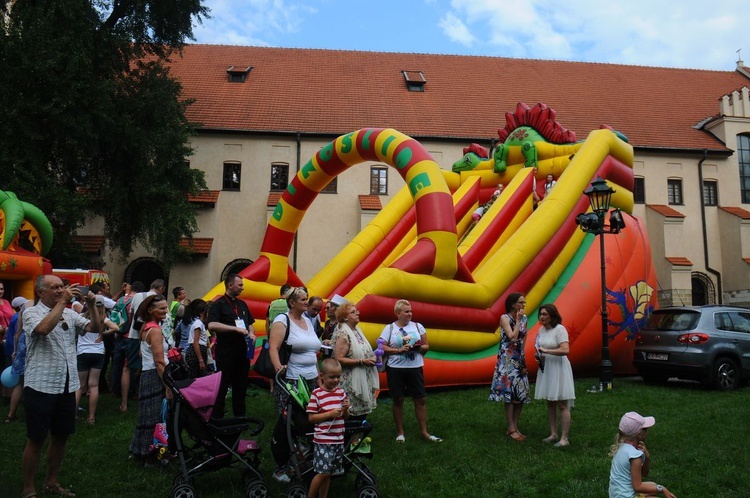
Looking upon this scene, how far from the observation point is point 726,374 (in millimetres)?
9930

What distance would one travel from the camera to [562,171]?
12.3m

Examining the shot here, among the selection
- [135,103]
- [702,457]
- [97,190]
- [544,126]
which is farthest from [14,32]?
[702,457]

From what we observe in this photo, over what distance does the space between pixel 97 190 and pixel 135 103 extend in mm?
3065

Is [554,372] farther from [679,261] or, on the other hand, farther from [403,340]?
[679,261]

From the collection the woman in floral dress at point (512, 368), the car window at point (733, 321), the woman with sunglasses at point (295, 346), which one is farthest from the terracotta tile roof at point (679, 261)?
the woman with sunglasses at point (295, 346)

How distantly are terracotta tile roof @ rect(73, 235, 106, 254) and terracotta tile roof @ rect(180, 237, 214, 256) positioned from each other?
290cm

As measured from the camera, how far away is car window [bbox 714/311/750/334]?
10.2m

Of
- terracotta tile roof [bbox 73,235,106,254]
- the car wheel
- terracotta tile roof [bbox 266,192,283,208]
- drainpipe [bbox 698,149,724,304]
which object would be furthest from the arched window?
drainpipe [bbox 698,149,724,304]

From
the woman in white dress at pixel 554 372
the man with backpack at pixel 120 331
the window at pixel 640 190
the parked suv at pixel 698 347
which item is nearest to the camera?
the woman in white dress at pixel 554 372

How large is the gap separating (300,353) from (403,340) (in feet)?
4.56

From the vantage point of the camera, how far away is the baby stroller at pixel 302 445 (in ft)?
14.6

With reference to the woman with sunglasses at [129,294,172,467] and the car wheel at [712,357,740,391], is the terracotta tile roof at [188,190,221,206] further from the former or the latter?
the car wheel at [712,357,740,391]

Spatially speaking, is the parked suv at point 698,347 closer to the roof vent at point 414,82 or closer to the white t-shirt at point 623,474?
the white t-shirt at point 623,474

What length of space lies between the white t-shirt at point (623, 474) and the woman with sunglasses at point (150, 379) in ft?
11.8
